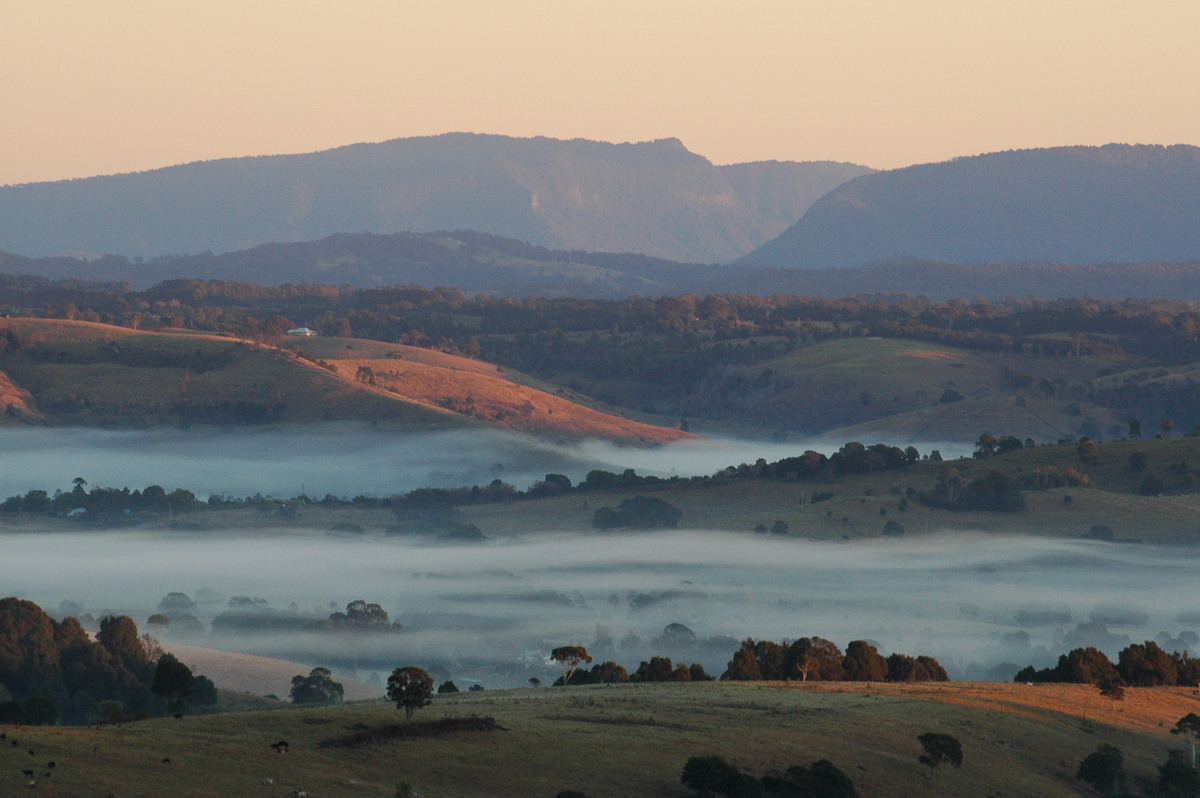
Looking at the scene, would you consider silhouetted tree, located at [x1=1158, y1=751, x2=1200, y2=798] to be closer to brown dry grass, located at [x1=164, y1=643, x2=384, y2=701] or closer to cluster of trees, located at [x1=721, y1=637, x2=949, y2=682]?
cluster of trees, located at [x1=721, y1=637, x2=949, y2=682]

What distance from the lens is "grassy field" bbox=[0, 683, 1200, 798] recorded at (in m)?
49.7

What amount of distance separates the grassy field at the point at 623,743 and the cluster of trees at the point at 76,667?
37317 mm

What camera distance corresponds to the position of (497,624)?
19425 cm

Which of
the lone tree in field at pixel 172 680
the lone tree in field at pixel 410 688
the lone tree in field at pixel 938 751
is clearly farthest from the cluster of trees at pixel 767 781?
the lone tree in field at pixel 172 680

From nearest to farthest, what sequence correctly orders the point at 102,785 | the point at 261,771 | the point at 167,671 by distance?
the point at 102,785 → the point at 261,771 → the point at 167,671

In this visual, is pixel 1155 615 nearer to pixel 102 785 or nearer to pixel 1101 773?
pixel 1101 773

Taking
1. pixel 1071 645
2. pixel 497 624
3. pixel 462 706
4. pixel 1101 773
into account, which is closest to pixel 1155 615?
pixel 1071 645

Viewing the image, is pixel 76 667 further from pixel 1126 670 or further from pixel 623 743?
pixel 1126 670

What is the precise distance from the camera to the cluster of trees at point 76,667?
363ft

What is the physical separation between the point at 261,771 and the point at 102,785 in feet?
18.8

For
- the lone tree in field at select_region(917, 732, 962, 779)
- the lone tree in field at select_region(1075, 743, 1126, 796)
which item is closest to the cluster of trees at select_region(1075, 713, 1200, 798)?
the lone tree in field at select_region(1075, 743, 1126, 796)

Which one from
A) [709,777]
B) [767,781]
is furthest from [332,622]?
[709,777]

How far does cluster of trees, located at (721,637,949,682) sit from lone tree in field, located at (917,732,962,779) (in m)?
28.6

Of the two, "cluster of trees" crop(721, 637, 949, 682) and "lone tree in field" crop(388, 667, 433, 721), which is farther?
"cluster of trees" crop(721, 637, 949, 682)
